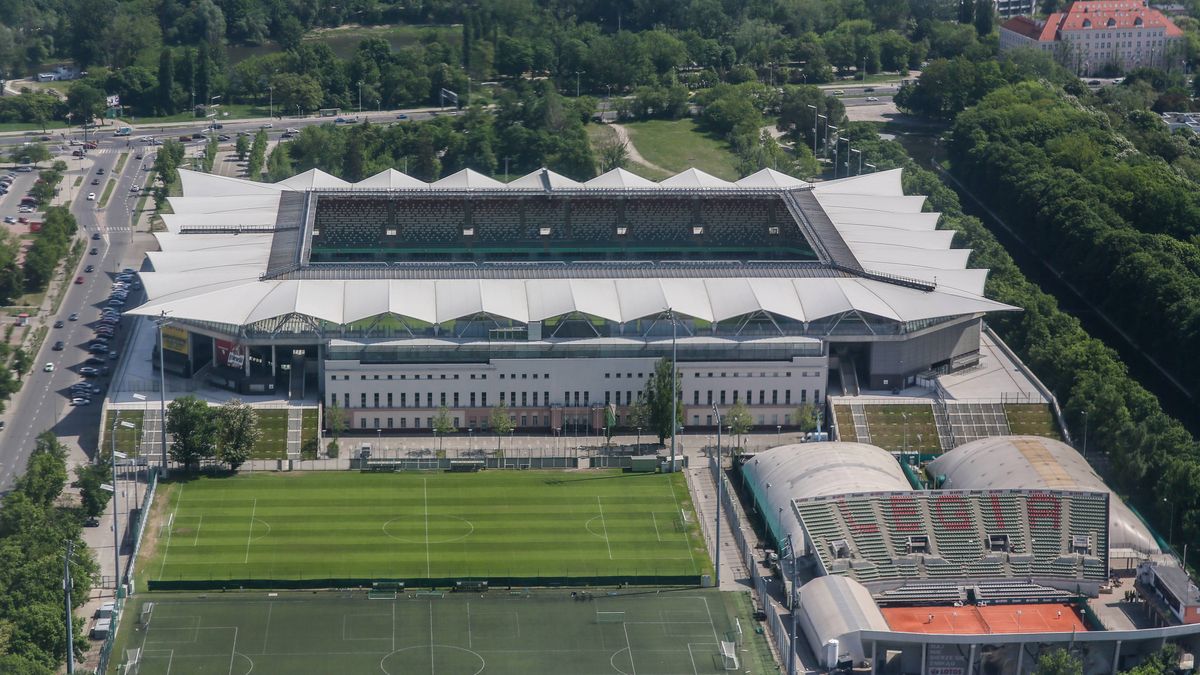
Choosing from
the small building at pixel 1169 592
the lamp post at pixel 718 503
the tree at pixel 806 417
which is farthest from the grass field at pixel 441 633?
the tree at pixel 806 417

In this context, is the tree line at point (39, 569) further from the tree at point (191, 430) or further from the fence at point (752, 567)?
the fence at point (752, 567)

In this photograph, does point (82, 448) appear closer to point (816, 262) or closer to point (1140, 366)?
point (816, 262)

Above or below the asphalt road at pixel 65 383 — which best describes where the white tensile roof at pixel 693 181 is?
above

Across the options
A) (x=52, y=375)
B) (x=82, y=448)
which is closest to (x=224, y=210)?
(x=52, y=375)

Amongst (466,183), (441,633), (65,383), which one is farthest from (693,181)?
(441,633)

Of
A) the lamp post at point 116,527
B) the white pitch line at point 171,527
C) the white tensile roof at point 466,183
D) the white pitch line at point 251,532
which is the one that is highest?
the white tensile roof at point 466,183

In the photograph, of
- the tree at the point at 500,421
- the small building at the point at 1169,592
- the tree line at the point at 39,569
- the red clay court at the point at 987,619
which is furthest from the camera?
the tree at the point at 500,421
